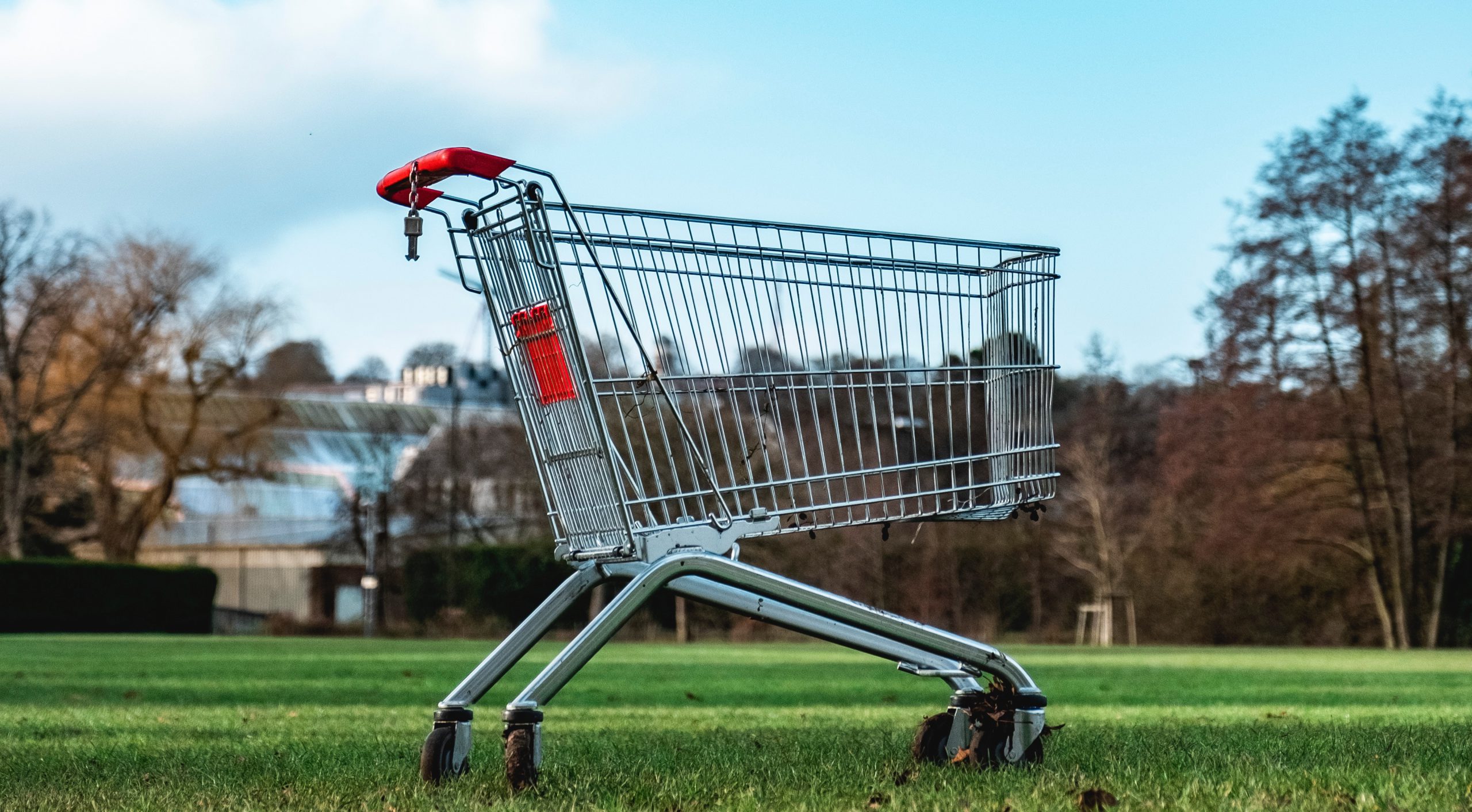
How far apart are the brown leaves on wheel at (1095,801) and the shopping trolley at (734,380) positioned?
668 millimetres

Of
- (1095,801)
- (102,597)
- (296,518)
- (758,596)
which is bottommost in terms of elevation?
(102,597)

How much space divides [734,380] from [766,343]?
0.47 ft

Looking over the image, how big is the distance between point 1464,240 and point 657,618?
65.5 feet

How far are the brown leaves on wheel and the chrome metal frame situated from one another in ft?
2.25

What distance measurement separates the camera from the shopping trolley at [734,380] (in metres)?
3.72

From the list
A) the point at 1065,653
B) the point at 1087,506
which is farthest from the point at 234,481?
the point at 1065,653

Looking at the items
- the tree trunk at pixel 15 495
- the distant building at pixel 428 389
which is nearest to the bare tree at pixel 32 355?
the tree trunk at pixel 15 495

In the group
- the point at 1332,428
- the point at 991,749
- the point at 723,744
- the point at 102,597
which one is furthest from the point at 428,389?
the point at 991,749

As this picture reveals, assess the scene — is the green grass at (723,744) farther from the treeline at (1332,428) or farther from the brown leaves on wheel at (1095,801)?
the treeline at (1332,428)

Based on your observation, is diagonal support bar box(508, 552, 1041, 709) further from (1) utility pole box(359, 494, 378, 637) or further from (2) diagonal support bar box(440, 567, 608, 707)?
(1) utility pole box(359, 494, 378, 637)

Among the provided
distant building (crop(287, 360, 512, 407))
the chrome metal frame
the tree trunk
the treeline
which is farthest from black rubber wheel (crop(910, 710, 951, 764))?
distant building (crop(287, 360, 512, 407))

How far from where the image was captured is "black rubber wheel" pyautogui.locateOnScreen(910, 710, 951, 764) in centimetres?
414

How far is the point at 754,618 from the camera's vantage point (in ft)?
12.8

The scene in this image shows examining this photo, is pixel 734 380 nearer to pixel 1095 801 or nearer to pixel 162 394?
pixel 1095 801
